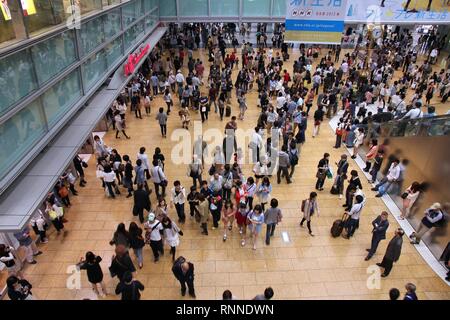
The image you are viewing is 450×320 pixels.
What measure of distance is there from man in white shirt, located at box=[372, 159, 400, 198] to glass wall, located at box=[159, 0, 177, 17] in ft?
47.7

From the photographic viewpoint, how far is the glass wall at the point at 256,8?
18.4m

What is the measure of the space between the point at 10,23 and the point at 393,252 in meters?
8.85

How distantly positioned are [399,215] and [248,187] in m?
4.44

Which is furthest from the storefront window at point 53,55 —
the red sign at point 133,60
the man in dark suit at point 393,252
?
the man in dark suit at point 393,252

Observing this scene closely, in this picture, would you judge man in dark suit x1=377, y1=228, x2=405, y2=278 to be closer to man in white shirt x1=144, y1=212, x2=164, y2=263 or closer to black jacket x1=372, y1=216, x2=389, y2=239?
black jacket x1=372, y1=216, x2=389, y2=239

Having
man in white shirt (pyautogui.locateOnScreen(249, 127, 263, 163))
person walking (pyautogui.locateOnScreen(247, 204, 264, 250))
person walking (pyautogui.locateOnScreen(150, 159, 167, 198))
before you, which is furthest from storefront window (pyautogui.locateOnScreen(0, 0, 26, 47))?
man in white shirt (pyautogui.locateOnScreen(249, 127, 263, 163))

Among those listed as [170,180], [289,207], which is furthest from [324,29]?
[170,180]

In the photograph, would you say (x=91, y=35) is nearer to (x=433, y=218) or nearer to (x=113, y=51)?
(x=113, y=51)

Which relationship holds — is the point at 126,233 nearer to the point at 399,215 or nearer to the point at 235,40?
the point at 399,215

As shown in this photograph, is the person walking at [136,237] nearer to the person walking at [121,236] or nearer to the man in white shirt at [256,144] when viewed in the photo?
the person walking at [121,236]

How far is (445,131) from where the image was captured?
8867 mm

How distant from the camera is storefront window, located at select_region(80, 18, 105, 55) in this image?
31.8 ft

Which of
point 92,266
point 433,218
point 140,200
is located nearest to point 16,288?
point 92,266
